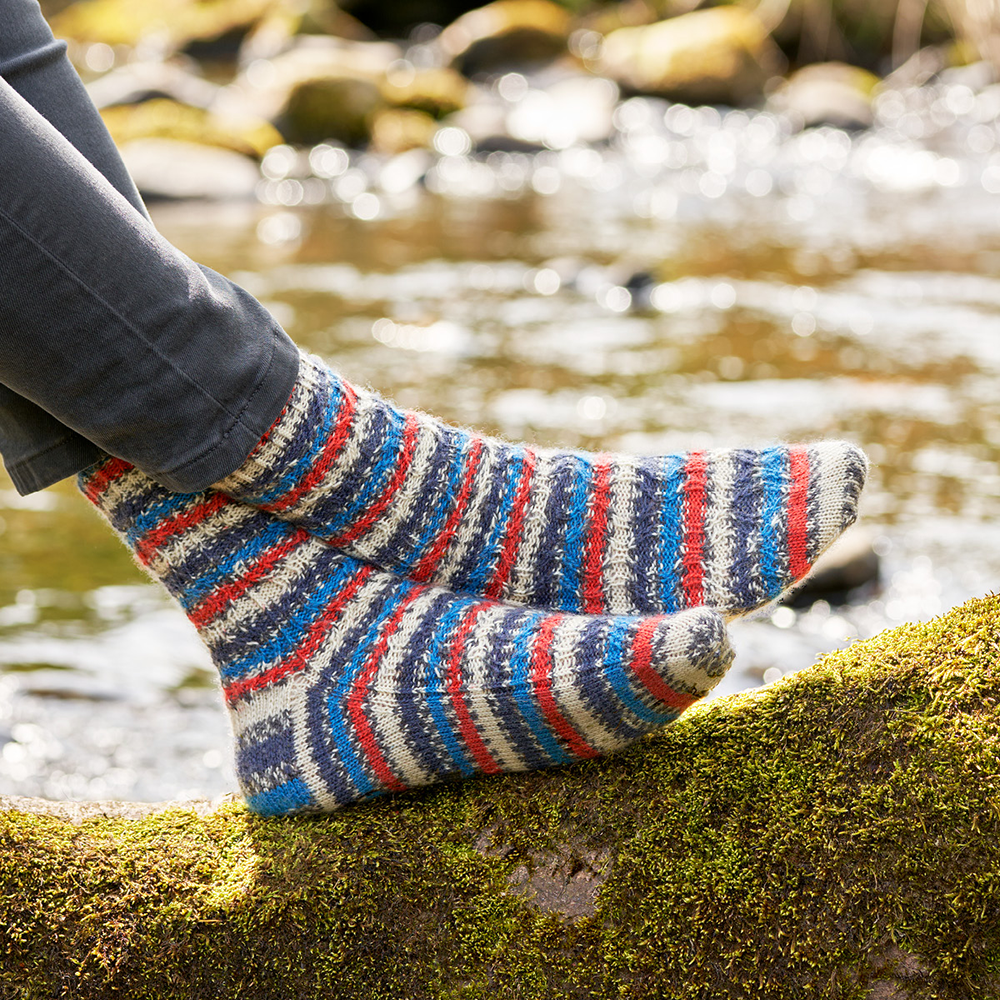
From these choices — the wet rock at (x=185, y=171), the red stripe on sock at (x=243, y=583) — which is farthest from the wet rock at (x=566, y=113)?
the red stripe on sock at (x=243, y=583)

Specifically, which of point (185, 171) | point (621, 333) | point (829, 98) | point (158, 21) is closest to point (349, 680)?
point (621, 333)

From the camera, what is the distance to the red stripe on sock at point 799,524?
4.61 feet

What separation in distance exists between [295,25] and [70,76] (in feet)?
50.7

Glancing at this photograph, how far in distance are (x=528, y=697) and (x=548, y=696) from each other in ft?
0.09

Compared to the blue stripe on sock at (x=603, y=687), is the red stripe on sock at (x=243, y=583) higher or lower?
higher

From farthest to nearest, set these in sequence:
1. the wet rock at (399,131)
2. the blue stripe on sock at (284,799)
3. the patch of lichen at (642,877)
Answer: the wet rock at (399,131) → the blue stripe on sock at (284,799) → the patch of lichen at (642,877)

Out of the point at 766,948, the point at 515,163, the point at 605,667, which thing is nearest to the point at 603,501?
the point at 605,667

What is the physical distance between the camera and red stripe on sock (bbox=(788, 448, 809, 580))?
1.41 metres

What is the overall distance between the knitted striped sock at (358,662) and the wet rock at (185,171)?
796 centimetres

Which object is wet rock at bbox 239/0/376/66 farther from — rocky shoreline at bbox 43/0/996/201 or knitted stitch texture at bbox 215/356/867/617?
knitted stitch texture at bbox 215/356/867/617

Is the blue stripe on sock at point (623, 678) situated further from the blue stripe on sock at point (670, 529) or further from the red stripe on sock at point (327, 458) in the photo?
the red stripe on sock at point (327, 458)

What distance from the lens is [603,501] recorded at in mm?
1492

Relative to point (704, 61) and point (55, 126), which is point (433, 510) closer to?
point (55, 126)

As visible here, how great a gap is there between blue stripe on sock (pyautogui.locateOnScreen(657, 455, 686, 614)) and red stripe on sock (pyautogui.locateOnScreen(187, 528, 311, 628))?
0.46 metres
